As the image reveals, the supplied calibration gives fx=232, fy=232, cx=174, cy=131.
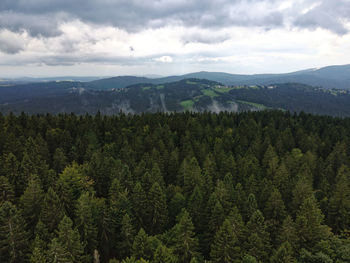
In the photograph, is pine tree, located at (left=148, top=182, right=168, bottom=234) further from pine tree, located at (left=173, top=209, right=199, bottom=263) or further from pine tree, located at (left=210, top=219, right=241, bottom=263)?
pine tree, located at (left=210, top=219, right=241, bottom=263)

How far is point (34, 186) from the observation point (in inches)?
1378

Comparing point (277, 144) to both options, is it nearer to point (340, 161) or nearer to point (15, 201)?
point (340, 161)

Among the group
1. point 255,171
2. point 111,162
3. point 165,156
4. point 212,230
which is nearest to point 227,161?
point 255,171

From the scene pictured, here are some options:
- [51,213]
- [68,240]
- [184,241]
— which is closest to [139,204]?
[184,241]

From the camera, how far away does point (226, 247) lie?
30375mm

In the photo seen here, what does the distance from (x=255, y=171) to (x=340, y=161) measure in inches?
1158

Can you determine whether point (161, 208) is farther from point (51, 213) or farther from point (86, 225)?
point (51, 213)

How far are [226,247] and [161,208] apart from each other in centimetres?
1314

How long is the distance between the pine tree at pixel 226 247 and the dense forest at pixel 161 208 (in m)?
0.16

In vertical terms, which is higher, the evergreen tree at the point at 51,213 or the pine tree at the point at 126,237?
the evergreen tree at the point at 51,213

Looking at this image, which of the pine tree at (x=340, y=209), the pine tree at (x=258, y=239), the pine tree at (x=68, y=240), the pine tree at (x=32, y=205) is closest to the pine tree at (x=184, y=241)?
the pine tree at (x=258, y=239)

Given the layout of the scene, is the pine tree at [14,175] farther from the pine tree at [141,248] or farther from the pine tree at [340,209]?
the pine tree at [340,209]

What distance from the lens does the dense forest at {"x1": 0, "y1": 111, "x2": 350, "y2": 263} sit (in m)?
29.2

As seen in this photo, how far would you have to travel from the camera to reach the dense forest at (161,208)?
29188mm
